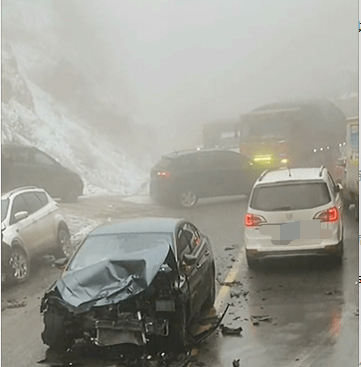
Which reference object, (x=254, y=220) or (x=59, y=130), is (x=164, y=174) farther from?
(x=254, y=220)

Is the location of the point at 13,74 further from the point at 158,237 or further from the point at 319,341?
the point at 319,341

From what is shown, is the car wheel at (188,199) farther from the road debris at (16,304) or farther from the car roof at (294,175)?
the road debris at (16,304)

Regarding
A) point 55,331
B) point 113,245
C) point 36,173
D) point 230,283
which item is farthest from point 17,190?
point 55,331

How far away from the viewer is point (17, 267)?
9.13m

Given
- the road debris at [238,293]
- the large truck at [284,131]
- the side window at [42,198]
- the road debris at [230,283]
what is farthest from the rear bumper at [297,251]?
the side window at [42,198]

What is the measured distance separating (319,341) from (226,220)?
17.6 feet

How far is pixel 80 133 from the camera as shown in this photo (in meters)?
13.6

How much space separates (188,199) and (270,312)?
4.69m

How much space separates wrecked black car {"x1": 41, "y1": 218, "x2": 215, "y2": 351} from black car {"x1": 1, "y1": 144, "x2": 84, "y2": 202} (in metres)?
5.25

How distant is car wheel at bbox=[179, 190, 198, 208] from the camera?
37.4 feet

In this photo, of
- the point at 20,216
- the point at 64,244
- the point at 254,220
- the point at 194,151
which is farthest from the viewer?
the point at 194,151

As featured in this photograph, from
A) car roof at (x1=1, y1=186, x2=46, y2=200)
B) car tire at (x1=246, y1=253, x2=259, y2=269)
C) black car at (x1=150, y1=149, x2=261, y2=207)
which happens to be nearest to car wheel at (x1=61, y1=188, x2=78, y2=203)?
car roof at (x1=1, y1=186, x2=46, y2=200)

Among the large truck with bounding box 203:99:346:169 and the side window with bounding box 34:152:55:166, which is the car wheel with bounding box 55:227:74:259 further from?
the large truck with bounding box 203:99:346:169

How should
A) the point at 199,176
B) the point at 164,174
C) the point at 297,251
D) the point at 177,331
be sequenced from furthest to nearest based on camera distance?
1. the point at 164,174
2. the point at 199,176
3. the point at 297,251
4. the point at 177,331
